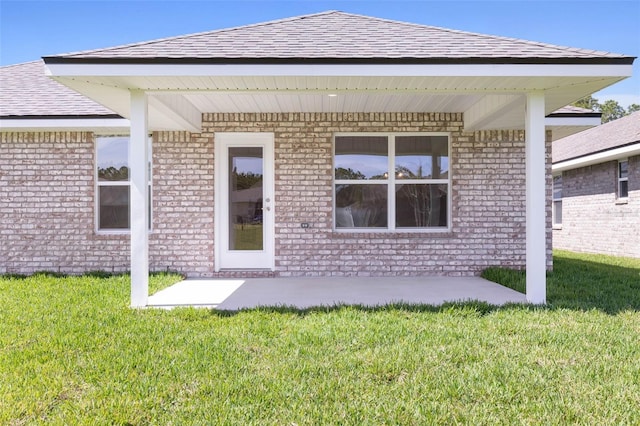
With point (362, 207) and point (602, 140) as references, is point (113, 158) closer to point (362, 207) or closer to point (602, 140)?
point (362, 207)

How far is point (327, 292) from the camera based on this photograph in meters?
6.06

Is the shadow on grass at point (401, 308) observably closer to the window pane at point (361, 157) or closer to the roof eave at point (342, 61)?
the roof eave at point (342, 61)

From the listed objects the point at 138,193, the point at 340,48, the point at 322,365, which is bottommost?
the point at 322,365

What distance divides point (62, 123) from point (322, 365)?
656 cm

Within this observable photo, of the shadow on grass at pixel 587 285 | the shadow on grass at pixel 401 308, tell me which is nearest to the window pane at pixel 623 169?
the shadow on grass at pixel 587 285

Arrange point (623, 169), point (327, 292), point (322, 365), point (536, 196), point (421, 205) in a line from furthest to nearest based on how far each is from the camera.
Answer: point (623, 169), point (421, 205), point (327, 292), point (536, 196), point (322, 365)

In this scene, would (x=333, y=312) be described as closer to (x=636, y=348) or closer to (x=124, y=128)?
(x=636, y=348)

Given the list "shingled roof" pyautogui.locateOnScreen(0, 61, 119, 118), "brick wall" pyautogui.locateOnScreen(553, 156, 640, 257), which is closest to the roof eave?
"shingled roof" pyautogui.locateOnScreen(0, 61, 119, 118)

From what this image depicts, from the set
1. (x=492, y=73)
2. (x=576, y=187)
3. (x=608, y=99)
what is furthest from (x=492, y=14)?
(x=608, y=99)

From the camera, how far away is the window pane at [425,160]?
774 centimetres

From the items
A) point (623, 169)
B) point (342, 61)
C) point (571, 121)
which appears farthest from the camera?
point (623, 169)

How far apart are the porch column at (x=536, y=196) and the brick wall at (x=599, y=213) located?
324 inches

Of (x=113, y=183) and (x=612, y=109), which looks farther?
(x=612, y=109)

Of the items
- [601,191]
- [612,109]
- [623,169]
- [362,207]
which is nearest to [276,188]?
[362,207]
